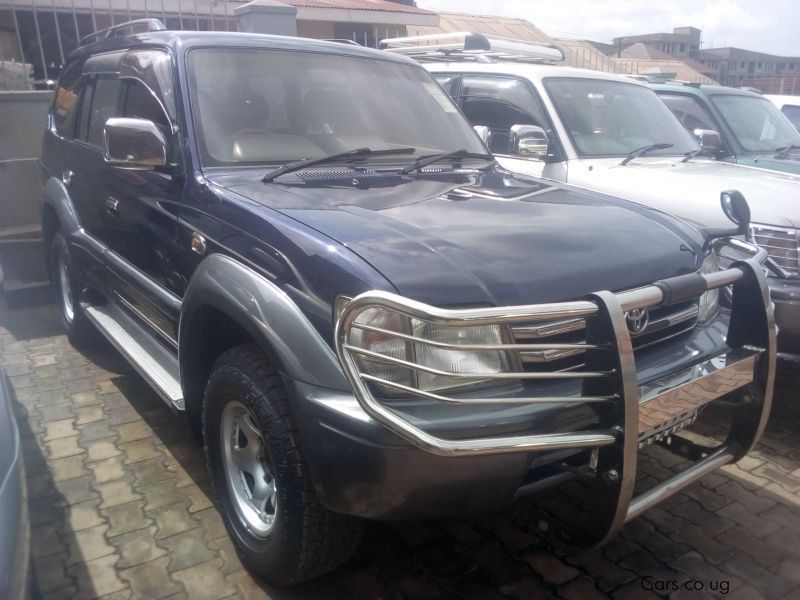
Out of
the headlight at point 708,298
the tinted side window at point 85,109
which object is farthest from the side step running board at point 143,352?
the headlight at point 708,298

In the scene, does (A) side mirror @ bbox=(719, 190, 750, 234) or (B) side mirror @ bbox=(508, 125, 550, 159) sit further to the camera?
(B) side mirror @ bbox=(508, 125, 550, 159)

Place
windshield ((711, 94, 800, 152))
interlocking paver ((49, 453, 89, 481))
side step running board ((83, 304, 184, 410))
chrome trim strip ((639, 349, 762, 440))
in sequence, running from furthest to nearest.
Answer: windshield ((711, 94, 800, 152)) → interlocking paver ((49, 453, 89, 481)) → side step running board ((83, 304, 184, 410)) → chrome trim strip ((639, 349, 762, 440))

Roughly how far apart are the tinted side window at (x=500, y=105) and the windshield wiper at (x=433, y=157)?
1.75m

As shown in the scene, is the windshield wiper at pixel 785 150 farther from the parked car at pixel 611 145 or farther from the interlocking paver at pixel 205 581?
the interlocking paver at pixel 205 581

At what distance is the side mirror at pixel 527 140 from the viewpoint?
191 inches

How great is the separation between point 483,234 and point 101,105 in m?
2.85

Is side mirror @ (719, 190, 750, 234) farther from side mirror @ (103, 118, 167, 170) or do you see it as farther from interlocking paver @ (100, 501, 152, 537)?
interlocking paver @ (100, 501, 152, 537)

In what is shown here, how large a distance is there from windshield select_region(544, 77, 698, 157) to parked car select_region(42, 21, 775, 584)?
5.67 feet

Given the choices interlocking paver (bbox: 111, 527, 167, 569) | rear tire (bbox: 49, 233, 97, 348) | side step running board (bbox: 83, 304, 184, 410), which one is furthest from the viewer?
rear tire (bbox: 49, 233, 97, 348)

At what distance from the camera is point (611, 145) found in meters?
5.32

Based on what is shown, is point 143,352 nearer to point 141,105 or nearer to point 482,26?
point 141,105

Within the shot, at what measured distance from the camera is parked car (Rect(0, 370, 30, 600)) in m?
1.76

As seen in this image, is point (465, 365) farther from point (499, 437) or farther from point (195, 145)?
point (195, 145)

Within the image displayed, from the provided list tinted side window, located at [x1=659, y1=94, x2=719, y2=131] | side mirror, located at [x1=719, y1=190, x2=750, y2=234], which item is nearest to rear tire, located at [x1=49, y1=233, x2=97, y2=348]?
side mirror, located at [x1=719, y1=190, x2=750, y2=234]
